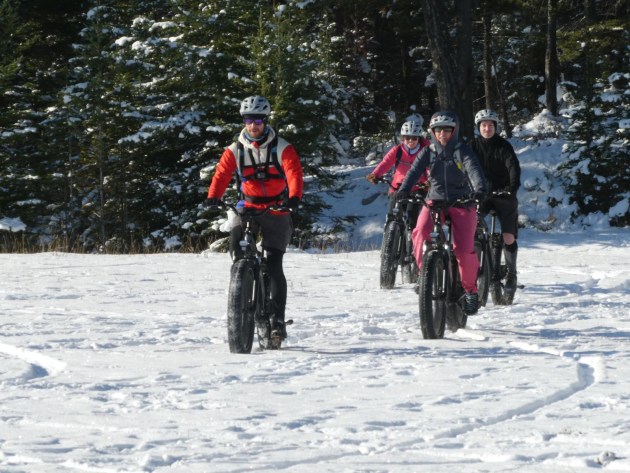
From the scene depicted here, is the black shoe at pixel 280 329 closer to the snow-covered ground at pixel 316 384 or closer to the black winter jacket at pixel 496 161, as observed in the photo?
the snow-covered ground at pixel 316 384

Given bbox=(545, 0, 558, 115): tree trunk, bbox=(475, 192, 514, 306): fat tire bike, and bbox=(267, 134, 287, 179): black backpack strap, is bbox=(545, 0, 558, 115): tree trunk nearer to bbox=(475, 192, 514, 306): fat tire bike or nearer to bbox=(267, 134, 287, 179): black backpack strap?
bbox=(475, 192, 514, 306): fat tire bike

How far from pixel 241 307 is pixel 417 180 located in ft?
7.78

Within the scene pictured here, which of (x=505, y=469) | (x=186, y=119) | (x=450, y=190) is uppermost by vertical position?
(x=186, y=119)

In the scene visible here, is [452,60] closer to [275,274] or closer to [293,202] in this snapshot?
[275,274]

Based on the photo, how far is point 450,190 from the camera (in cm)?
934

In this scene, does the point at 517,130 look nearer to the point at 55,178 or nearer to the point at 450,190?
the point at 55,178

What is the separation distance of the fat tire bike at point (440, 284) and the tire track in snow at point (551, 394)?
16.2 inches

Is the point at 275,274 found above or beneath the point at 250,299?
above

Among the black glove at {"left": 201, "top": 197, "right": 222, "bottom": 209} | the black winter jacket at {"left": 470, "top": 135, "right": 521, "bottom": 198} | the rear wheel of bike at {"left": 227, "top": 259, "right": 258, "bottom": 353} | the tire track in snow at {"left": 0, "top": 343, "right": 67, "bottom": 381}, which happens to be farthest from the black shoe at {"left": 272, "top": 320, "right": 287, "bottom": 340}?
the black winter jacket at {"left": 470, "top": 135, "right": 521, "bottom": 198}

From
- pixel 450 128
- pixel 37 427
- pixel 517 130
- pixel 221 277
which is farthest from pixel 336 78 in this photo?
pixel 37 427

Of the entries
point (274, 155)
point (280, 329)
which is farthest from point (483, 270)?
point (274, 155)

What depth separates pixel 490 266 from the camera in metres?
11.1

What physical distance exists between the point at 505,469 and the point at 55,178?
23.1m

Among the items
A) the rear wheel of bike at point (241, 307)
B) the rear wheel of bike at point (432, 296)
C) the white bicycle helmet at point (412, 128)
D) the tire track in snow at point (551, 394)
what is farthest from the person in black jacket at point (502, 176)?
the rear wheel of bike at point (241, 307)
